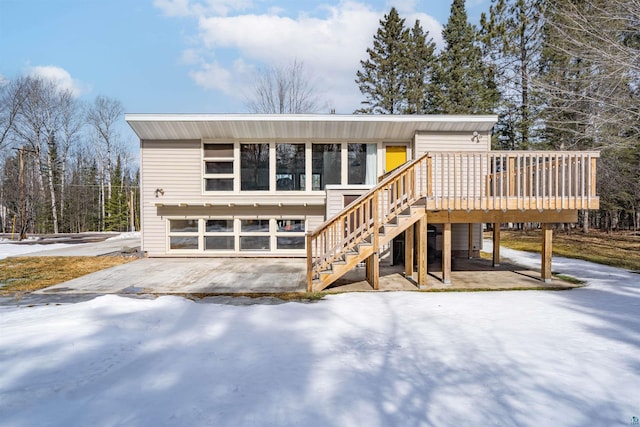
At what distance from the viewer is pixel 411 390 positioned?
7.96ft

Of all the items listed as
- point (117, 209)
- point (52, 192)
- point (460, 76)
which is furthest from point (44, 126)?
point (460, 76)

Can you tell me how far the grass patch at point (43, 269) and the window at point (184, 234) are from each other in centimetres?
130

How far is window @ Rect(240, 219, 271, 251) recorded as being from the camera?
31.7ft

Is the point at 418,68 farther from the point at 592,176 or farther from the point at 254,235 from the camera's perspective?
the point at 592,176

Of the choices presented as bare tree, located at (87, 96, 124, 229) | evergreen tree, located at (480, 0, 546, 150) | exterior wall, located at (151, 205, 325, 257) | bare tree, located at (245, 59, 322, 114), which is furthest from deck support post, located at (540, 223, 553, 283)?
bare tree, located at (87, 96, 124, 229)

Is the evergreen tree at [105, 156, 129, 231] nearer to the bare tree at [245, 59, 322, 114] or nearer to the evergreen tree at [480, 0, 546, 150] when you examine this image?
the bare tree at [245, 59, 322, 114]

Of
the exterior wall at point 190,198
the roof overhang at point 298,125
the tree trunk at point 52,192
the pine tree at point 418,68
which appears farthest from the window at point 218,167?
the tree trunk at point 52,192

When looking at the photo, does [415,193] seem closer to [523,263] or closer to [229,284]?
[229,284]

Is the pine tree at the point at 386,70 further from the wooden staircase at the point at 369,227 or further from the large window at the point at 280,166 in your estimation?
the wooden staircase at the point at 369,227

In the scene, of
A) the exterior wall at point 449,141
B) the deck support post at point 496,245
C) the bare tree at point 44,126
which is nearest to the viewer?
the deck support post at point 496,245

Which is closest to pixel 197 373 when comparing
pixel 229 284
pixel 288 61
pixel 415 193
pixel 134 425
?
pixel 134 425

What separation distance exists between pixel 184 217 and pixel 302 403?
28.2 feet

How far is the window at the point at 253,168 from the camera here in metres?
9.63

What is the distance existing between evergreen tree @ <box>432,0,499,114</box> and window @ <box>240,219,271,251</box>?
16160 millimetres
